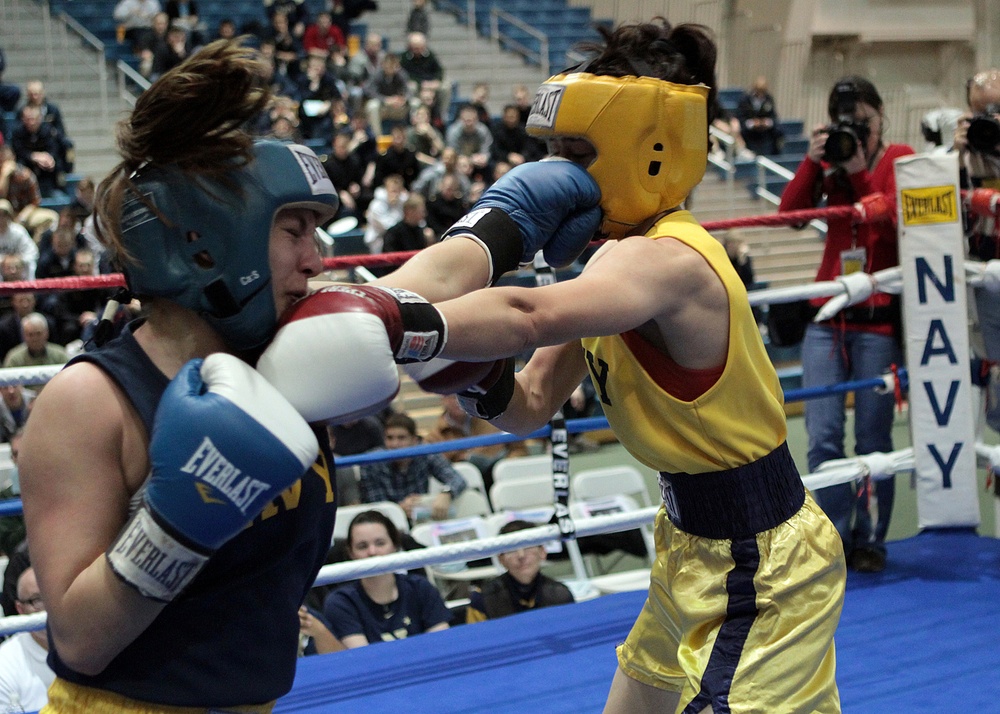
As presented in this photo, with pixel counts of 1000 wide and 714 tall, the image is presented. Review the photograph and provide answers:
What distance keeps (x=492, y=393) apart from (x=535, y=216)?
0.89 feet

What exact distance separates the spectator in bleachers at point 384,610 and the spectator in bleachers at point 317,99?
6.68 meters

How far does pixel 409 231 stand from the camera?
22.4 feet

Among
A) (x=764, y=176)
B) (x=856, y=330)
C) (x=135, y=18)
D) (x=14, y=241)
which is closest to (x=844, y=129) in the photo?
(x=856, y=330)

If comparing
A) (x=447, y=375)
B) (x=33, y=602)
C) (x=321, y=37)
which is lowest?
(x=33, y=602)

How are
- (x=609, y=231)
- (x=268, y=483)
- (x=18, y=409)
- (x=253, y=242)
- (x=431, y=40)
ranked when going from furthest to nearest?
1. (x=431, y=40)
2. (x=18, y=409)
3. (x=609, y=231)
4. (x=253, y=242)
5. (x=268, y=483)

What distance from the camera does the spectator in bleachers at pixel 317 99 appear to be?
31.7ft

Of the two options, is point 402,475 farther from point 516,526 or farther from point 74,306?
point 74,306

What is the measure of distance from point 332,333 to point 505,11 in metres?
13.1

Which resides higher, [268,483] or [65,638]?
[268,483]

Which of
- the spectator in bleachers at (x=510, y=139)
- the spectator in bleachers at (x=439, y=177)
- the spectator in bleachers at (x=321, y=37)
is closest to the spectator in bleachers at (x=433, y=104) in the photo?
the spectator in bleachers at (x=510, y=139)

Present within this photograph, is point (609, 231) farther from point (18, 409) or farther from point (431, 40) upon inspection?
point (431, 40)

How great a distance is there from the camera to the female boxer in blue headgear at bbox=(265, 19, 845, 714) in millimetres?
1559

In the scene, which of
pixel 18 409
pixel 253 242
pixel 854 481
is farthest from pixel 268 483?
pixel 18 409

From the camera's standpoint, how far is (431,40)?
41.8ft
